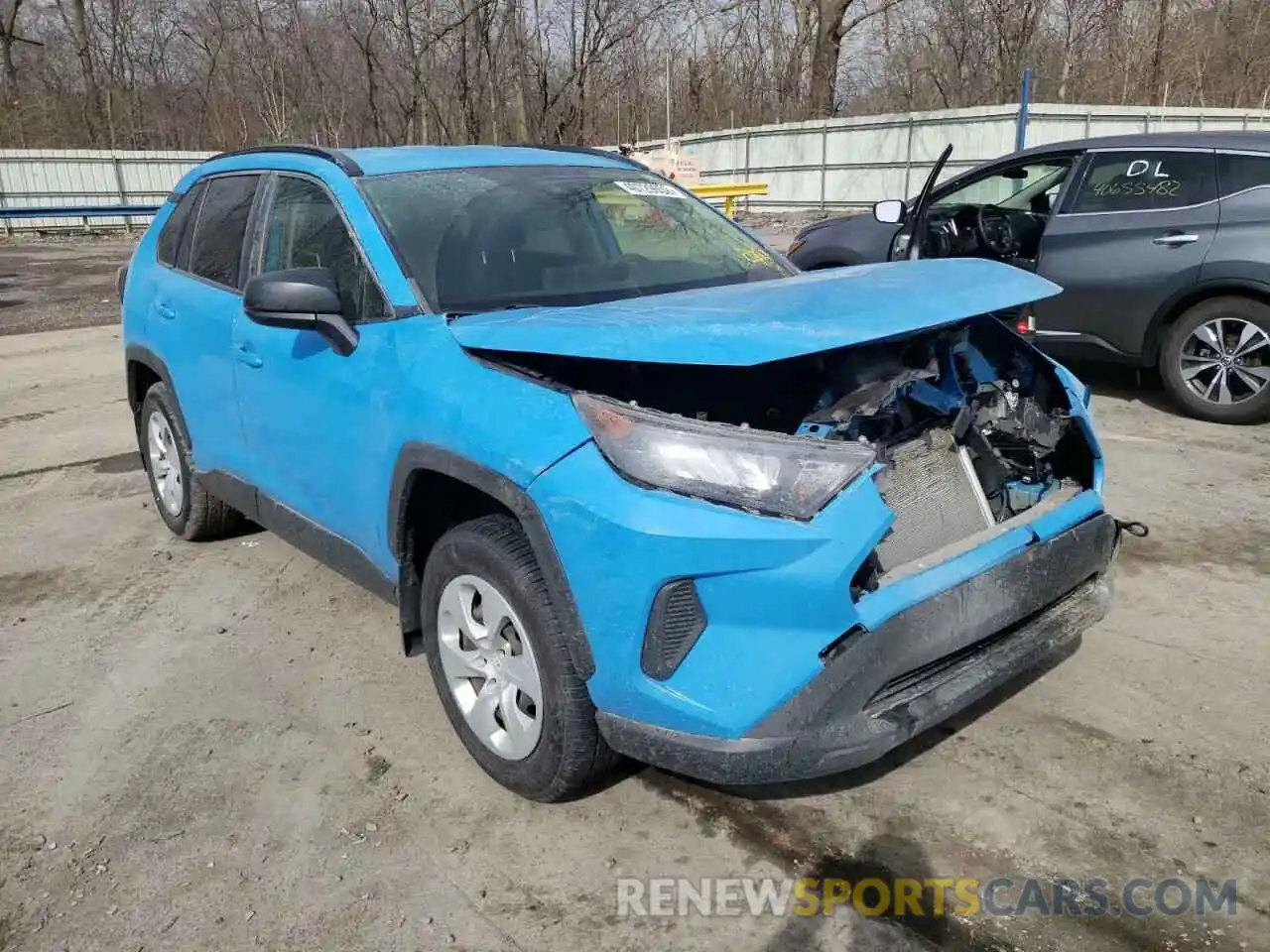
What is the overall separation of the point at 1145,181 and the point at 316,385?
552cm

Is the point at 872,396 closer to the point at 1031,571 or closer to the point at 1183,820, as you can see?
the point at 1031,571

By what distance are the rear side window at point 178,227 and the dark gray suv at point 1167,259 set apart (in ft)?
12.7

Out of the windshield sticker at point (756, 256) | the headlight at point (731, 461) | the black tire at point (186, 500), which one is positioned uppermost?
the windshield sticker at point (756, 256)

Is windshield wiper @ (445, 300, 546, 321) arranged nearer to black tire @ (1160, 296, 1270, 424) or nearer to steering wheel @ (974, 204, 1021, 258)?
black tire @ (1160, 296, 1270, 424)

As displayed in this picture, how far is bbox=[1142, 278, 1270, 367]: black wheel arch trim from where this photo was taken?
582 centimetres

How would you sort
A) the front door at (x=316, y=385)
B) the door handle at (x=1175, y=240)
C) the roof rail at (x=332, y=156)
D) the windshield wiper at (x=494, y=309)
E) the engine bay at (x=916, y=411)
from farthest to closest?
the door handle at (x=1175, y=240) → the roof rail at (x=332, y=156) → the front door at (x=316, y=385) → the windshield wiper at (x=494, y=309) → the engine bay at (x=916, y=411)

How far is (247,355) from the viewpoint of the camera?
3.72 metres

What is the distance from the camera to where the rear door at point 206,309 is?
13.0 feet

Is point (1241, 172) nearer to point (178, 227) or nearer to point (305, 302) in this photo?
point (305, 302)

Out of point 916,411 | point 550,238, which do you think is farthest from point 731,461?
point 550,238

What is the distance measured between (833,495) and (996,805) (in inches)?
43.4

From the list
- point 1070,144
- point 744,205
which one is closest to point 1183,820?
point 1070,144

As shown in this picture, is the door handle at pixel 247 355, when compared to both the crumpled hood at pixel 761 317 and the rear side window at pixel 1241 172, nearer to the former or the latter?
the crumpled hood at pixel 761 317

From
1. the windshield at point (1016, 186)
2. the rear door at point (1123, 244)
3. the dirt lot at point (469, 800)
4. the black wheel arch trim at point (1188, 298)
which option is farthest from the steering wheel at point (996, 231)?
the dirt lot at point (469, 800)
